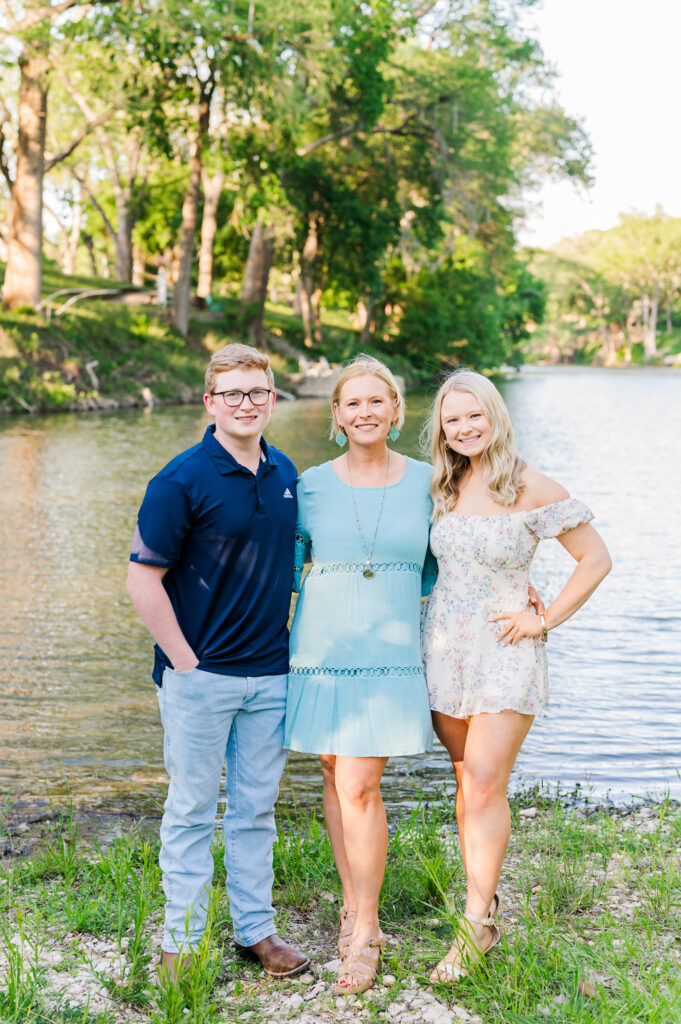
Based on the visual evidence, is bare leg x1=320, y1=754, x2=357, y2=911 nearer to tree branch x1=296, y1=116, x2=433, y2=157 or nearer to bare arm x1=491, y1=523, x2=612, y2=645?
bare arm x1=491, y1=523, x2=612, y2=645

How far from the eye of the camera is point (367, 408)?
367cm

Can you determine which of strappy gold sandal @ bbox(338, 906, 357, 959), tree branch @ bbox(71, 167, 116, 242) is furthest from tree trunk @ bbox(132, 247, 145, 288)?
strappy gold sandal @ bbox(338, 906, 357, 959)

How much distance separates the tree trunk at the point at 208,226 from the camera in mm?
37125

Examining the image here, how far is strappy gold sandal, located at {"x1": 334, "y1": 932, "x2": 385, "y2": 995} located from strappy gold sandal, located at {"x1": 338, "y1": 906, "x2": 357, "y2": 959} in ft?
0.20

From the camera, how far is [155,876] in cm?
404

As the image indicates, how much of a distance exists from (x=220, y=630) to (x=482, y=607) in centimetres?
90

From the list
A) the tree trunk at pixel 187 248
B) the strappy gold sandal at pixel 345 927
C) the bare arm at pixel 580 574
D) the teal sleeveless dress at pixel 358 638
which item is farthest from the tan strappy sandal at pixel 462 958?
the tree trunk at pixel 187 248

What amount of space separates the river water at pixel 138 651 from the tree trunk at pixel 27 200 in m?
10.0

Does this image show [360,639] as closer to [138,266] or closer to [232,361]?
[232,361]

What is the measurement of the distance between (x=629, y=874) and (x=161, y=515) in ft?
7.79

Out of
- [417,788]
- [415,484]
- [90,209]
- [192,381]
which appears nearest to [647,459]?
[192,381]

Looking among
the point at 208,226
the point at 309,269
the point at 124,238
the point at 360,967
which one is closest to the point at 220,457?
the point at 360,967

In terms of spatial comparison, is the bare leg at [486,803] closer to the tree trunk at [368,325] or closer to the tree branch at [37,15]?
the tree branch at [37,15]

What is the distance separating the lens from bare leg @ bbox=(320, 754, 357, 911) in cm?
367
